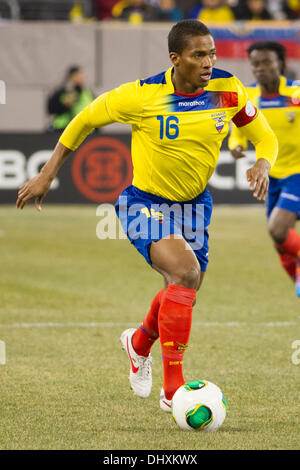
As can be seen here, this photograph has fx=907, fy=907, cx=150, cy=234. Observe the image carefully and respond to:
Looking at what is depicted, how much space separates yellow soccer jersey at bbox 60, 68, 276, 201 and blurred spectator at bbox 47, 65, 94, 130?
11390mm

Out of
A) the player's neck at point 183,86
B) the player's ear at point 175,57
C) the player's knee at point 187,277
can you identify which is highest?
the player's ear at point 175,57

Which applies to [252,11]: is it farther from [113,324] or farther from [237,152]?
[113,324]

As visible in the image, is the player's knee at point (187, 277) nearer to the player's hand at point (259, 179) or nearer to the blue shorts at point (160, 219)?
the blue shorts at point (160, 219)

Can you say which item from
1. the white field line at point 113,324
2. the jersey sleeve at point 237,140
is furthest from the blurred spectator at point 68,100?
the white field line at point 113,324

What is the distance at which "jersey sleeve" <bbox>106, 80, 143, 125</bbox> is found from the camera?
509 cm

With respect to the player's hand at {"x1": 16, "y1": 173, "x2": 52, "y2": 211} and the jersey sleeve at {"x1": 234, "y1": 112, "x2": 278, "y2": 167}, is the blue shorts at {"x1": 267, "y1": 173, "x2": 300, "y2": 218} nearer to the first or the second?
the jersey sleeve at {"x1": 234, "y1": 112, "x2": 278, "y2": 167}

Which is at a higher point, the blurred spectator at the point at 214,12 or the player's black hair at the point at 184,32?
the player's black hair at the point at 184,32

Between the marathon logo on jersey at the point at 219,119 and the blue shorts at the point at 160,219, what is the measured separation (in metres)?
0.44

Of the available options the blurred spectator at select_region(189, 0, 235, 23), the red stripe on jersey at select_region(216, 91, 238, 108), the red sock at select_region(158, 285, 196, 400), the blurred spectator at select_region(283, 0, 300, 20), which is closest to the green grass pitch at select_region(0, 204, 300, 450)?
the red sock at select_region(158, 285, 196, 400)

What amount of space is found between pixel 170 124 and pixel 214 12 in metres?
13.7

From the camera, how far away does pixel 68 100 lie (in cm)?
1681

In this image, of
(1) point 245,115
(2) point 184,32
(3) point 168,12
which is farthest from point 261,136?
(3) point 168,12

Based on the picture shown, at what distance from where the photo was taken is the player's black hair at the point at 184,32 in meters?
4.95

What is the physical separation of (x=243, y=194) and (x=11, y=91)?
16.7 feet
